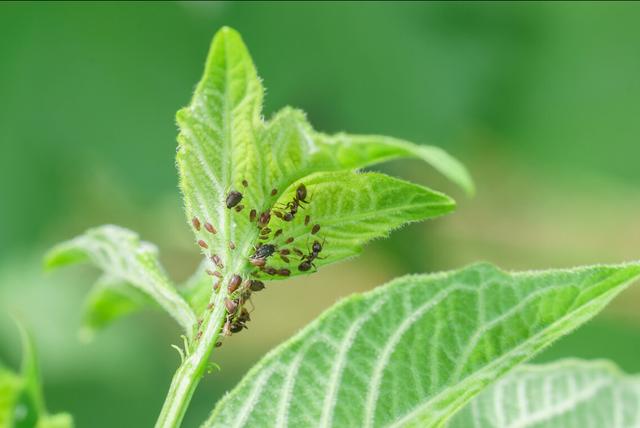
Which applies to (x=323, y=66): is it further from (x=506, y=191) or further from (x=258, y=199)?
(x=258, y=199)

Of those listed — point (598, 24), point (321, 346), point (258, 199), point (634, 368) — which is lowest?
point (321, 346)

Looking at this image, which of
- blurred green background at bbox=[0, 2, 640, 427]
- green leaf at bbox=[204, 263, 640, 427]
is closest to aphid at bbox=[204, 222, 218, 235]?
green leaf at bbox=[204, 263, 640, 427]

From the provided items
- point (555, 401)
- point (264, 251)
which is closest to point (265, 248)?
point (264, 251)

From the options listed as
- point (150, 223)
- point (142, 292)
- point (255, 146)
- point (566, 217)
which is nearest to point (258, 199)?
point (255, 146)

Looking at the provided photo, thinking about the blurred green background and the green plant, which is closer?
the green plant

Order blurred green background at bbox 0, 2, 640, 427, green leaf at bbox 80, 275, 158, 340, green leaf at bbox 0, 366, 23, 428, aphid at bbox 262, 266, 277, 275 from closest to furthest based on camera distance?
green leaf at bbox 0, 366, 23, 428 → aphid at bbox 262, 266, 277, 275 → green leaf at bbox 80, 275, 158, 340 → blurred green background at bbox 0, 2, 640, 427

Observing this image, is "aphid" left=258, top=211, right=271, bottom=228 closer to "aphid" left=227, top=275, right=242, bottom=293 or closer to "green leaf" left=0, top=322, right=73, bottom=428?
"aphid" left=227, top=275, right=242, bottom=293

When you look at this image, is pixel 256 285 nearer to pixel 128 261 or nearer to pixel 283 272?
pixel 283 272
